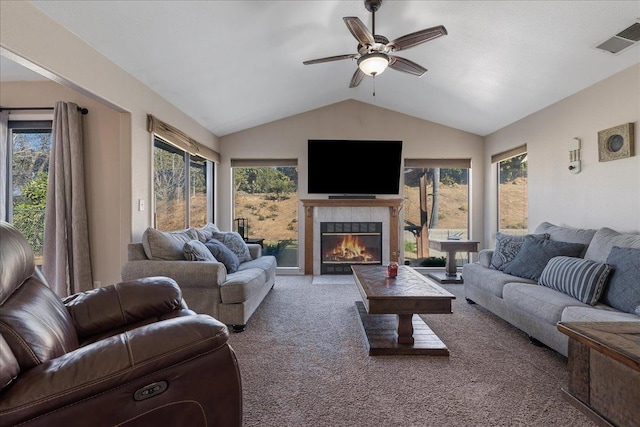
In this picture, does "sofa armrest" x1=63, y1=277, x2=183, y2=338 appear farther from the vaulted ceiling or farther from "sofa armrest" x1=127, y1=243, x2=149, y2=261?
the vaulted ceiling

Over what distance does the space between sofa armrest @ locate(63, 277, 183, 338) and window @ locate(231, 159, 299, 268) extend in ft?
12.3

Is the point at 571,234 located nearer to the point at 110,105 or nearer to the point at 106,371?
the point at 106,371

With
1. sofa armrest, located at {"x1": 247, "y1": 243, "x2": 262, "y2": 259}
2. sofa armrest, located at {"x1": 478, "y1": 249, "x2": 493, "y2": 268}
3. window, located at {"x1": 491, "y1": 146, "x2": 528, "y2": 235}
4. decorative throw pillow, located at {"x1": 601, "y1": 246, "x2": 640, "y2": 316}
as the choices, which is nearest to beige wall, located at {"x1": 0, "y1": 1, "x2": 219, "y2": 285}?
sofa armrest, located at {"x1": 247, "y1": 243, "x2": 262, "y2": 259}

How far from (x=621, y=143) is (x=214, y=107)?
446 centimetres

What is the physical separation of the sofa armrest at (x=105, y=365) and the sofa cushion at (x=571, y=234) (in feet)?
10.9

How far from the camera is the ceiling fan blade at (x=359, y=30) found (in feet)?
7.17

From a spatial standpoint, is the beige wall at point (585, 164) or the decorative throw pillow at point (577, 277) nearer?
the decorative throw pillow at point (577, 277)

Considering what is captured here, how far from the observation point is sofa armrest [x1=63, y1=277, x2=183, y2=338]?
1525mm

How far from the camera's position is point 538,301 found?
7.75 ft

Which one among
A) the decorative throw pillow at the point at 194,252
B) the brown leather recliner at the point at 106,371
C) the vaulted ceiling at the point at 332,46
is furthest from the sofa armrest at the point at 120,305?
the vaulted ceiling at the point at 332,46

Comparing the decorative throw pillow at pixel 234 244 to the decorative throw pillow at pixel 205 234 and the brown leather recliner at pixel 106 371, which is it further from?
the brown leather recliner at pixel 106 371

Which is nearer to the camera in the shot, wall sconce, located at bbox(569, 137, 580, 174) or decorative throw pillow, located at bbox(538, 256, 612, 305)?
decorative throw pillow, located at bbox(538, 256, 612, 305)

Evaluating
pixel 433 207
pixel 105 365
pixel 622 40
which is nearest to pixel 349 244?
pixel 433 207

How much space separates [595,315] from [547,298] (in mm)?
382
